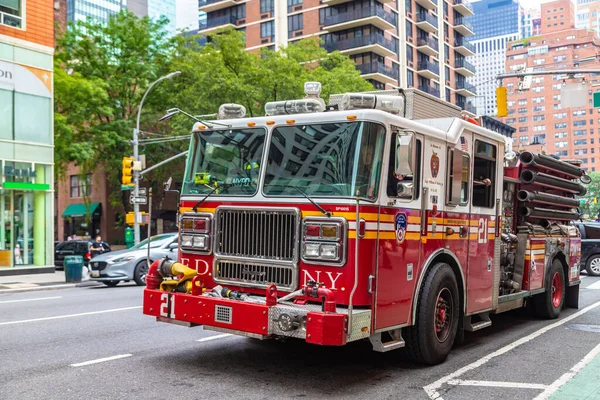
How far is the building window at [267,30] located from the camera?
63.3 m

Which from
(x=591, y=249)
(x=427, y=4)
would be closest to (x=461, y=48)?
(x=427, y=4)

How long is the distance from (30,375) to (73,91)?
26.4 meters

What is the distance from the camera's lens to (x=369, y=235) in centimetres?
612

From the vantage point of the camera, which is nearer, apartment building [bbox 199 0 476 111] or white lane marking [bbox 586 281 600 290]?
white lane marking [bbox 586 281 600 290]

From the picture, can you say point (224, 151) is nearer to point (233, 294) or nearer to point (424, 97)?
point (233, 294)

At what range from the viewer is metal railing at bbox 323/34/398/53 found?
57719 millimetres

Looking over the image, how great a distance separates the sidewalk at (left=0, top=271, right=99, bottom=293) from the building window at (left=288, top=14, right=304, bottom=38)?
144 feet

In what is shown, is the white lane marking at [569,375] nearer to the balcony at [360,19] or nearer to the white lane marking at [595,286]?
the white lane marking at [595,286]

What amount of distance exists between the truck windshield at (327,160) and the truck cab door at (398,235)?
0.19 metres

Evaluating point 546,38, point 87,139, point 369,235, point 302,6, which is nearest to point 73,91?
point 87,139

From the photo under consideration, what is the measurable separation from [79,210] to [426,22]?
128 ft

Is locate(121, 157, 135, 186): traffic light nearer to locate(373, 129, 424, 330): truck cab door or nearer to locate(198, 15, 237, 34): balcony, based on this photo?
locate(373, 129, 424, 330): truck cab door

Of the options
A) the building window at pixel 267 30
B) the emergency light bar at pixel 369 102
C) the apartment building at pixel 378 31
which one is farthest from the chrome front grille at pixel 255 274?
the building window at pixel 267 30

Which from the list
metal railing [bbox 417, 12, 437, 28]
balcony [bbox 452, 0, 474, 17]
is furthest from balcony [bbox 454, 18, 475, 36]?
metal railing [bbox 417, 12, 437, 28]
